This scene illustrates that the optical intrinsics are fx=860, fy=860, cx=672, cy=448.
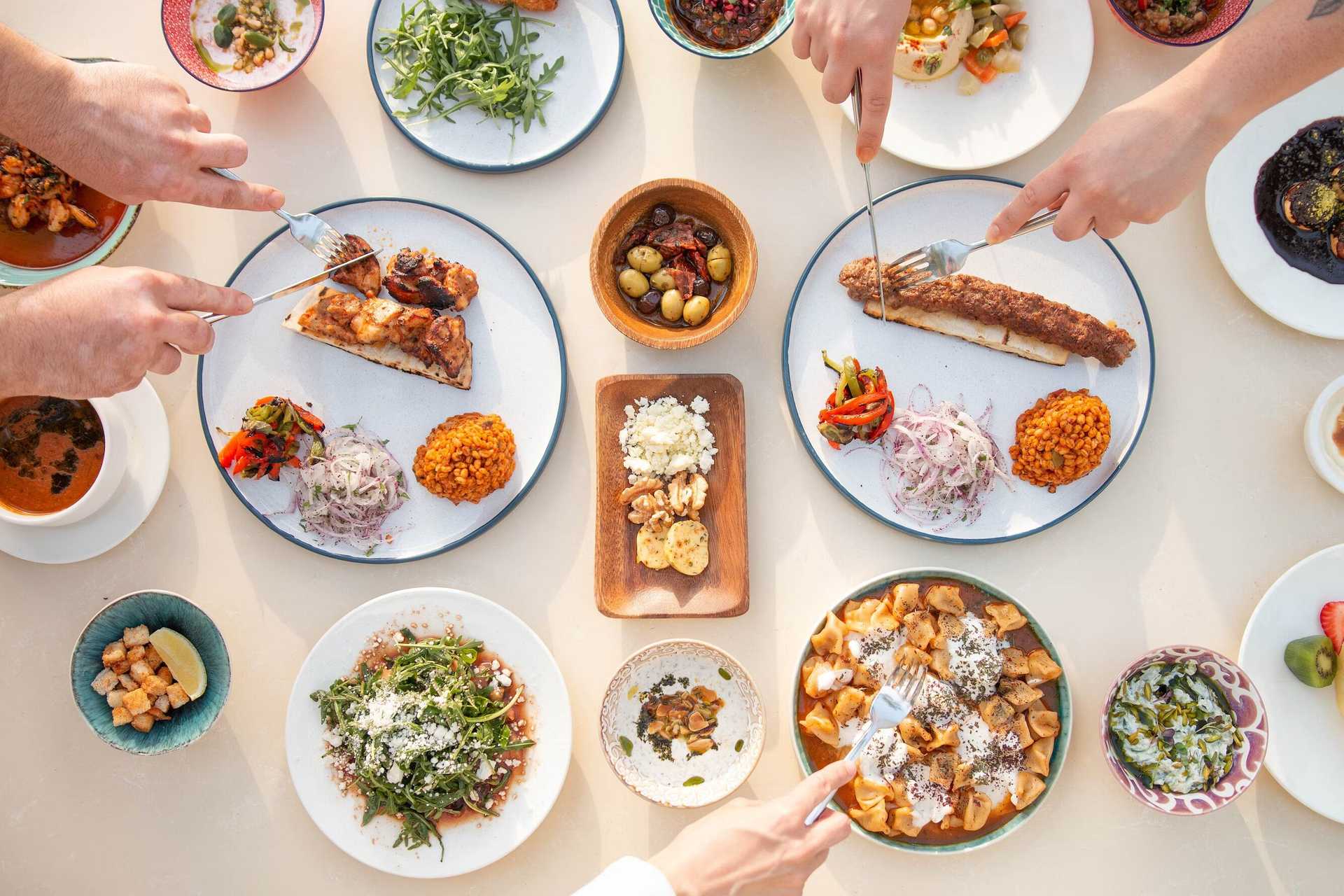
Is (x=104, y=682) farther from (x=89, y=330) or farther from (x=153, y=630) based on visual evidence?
(x=89, y=330)

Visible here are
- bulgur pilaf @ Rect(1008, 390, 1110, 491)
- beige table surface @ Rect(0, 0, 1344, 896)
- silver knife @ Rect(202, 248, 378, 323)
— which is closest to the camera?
silver knife @ Rect(202, 248, 378, 323)

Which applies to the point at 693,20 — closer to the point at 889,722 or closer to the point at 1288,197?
the point at 1288,197

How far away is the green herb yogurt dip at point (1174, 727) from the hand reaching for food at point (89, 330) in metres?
3.38

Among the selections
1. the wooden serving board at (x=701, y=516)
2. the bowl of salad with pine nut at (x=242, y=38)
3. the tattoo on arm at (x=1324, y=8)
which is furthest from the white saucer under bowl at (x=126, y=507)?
the tattoo on arm at (x=1324, y=8)

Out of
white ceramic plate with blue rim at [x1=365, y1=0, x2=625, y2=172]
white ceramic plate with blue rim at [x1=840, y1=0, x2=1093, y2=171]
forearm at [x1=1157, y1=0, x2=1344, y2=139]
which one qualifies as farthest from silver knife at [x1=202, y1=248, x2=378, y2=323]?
forearm at [x1=1157, y1=0, x2=1344, y2=139]

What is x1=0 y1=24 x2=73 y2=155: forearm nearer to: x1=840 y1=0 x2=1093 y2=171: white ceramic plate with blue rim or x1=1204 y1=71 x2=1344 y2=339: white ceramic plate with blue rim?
x1=840 y1=0 x2=1093 y2=171: white ceramic plate with blue rim

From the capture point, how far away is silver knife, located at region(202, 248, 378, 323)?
2865 millimetres

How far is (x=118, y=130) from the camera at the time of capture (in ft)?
8.78

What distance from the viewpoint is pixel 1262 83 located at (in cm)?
252

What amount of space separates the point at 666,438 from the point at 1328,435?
248 centimetres

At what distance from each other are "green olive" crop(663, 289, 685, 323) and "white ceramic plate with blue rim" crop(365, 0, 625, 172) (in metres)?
0.68

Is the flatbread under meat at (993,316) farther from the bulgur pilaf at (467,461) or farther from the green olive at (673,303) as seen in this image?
the bulgur pilaf at (467,461)

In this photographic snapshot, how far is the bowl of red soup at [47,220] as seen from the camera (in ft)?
9.78

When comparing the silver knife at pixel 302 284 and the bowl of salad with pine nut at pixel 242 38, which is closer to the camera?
the silver knife at pixel 302 284
